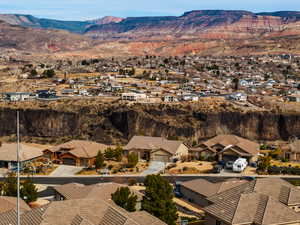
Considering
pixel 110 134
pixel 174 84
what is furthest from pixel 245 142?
pixel 174 84

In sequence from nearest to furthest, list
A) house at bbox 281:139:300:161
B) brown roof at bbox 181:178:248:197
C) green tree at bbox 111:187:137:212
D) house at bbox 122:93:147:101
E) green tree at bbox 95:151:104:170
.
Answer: green tree at bbox 111:187:137:212
brown roof at bbox 181:178:248:197
green tree at bbox 95:151:104:170
house at bbox 281:139:300:161
house at bbox 122:93:147:101

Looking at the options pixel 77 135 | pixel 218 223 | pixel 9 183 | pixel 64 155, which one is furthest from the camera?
pixel 77 135

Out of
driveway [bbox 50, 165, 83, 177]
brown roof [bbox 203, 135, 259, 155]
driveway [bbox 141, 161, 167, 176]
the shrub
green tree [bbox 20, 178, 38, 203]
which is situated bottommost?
driveway [bbox 50, 165, 83, 177]

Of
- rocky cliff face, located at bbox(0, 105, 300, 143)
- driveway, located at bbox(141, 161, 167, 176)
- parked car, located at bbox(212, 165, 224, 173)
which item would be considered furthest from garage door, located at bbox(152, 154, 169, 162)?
rocky cliff face, located at bbox(0, 105, 300, 143)

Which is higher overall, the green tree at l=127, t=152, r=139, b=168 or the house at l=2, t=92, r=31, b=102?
the house at l=2, t=92, r=31, b=102

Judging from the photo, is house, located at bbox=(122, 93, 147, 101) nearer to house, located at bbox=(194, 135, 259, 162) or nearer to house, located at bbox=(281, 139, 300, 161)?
house, located at bbox=(194, 135, 259, 162)

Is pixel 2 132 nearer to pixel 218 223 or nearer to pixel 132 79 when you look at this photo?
pixel 132 79

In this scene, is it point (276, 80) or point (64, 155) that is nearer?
point (64, 155)
